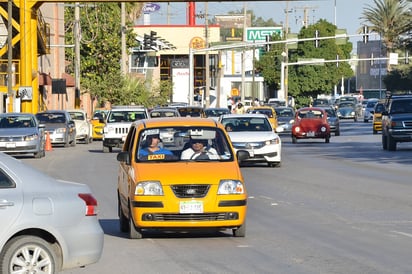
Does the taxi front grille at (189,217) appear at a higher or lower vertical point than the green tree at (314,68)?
lower

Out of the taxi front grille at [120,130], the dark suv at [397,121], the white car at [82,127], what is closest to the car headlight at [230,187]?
the dark suv at [397,121]

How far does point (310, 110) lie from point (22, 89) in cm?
1393

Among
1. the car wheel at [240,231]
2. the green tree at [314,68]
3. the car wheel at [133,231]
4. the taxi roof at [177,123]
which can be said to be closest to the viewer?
the car wheel at [133,231]

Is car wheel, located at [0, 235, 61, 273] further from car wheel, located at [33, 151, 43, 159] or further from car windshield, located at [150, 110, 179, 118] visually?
car windshield, located at [150, 110, 179, 118]

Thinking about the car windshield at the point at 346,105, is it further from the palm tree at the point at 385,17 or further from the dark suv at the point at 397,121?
the dark suv at the point at 397,121

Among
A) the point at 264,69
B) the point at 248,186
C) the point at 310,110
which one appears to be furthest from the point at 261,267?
the point at 264,69

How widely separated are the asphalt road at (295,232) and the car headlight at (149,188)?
69 centimetres

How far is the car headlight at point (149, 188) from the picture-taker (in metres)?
14.6

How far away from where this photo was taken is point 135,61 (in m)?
125

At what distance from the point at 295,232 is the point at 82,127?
39898 mm

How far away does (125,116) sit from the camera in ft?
140

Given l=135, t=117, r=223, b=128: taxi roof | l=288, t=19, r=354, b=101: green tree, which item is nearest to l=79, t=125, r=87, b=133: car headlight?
l=135, t=117, r=223, b=128: taxi roof

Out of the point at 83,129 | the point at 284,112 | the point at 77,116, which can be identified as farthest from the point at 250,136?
the point at 284,112

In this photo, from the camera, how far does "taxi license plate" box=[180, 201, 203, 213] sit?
47.7ft
